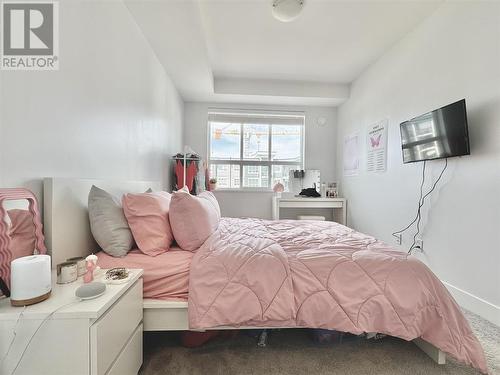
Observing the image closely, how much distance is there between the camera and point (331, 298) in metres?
1.18

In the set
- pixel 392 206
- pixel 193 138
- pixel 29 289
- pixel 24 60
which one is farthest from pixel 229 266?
pixel 193 138

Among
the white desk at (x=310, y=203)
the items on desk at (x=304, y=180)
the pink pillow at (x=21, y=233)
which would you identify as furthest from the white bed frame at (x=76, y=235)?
the items on desk at (x=304, y=180)

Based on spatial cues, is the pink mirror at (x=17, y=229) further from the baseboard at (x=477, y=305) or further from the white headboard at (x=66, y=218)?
the baseboard at (x=477, y=305)

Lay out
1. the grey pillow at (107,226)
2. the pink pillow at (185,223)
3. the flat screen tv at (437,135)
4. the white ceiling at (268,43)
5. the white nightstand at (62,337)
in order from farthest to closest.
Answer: the white ceiling at (268,43)
the flat screen tv at (437,135)
the pink pillow at (185,223)
the grey pillow at (107,226)
the white nightstand at (62,337)

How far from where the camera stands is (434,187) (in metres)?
2.13

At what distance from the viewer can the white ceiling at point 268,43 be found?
2.05 m

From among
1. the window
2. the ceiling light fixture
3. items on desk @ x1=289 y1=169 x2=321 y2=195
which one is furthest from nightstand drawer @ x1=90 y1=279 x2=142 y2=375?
items on desk @ x1=289 y1=169 x2=321 y2=195

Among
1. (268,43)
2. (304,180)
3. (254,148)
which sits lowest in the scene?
(304,180)

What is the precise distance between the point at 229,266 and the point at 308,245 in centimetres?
60

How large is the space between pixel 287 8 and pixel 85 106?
1765 millimetres

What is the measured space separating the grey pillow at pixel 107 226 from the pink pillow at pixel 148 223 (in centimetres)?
5

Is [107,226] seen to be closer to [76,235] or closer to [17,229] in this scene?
[76,235]

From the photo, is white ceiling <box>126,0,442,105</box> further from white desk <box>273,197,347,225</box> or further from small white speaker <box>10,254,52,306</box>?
small white speaker <box>10,254,52,306</box>

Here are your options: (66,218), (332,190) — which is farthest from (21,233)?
Answer: (332,190)
